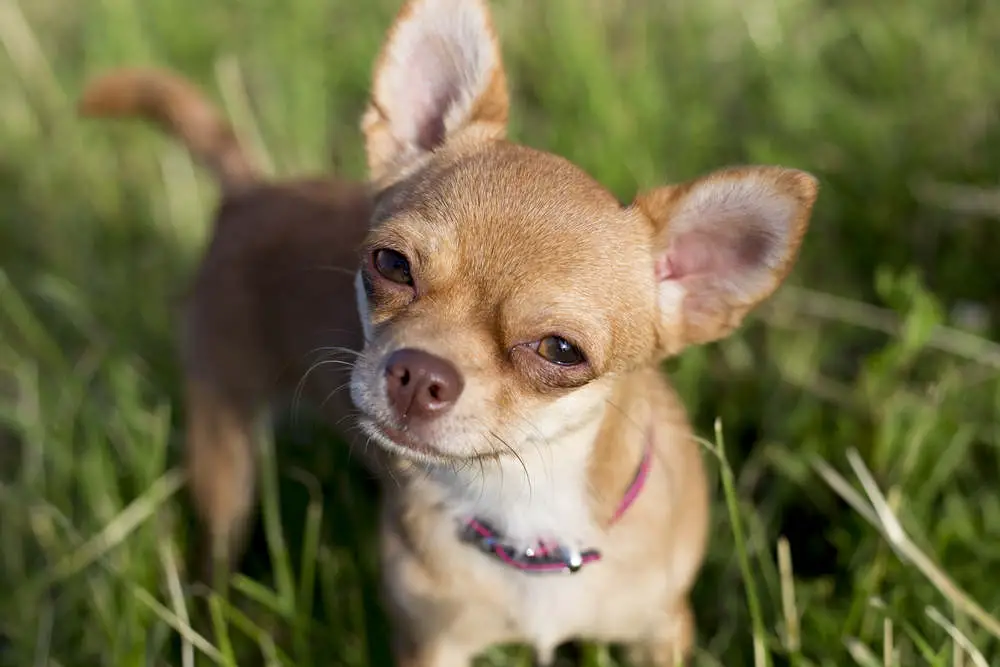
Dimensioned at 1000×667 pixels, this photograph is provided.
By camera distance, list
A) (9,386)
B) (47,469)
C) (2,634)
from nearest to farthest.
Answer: (2,634) < (47,469) < (9,386)

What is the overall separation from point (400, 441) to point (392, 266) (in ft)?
1.28

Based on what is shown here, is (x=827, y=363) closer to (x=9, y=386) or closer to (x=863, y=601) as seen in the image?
(x=863, y=601)

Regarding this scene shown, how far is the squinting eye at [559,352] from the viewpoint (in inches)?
84.5

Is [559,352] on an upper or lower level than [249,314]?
upper

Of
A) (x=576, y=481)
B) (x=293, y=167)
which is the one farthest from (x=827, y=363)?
(x=293, y=167)

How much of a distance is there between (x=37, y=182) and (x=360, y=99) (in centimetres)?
163

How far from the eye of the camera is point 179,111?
142 inches

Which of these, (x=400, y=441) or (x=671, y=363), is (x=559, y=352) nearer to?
(x=400, y=441)

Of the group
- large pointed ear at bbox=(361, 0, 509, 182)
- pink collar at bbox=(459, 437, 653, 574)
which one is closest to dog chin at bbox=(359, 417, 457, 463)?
pink collar at bbox=(459, 437, 653, 574)

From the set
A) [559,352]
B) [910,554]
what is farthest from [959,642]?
[559,352]

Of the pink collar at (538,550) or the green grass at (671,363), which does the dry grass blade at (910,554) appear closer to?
the green grass at (671,363)

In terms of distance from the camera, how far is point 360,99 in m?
5.21

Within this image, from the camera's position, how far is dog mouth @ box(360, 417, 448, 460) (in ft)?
7.06

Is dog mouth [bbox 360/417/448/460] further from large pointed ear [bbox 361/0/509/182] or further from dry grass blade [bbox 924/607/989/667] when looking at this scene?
dry grass blade [bbox 924/607/989/667]
